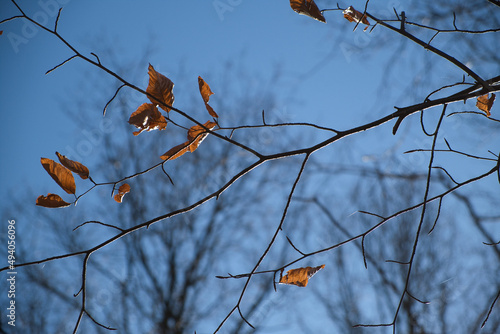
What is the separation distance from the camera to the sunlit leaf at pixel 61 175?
825mm

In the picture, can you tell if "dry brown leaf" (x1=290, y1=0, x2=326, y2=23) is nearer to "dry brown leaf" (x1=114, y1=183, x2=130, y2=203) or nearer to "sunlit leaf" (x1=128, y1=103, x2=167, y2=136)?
"sunlit leaf" (x1=128, y1=103, x2=167, y2=136)

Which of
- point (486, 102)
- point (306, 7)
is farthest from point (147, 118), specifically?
point (486, 102)

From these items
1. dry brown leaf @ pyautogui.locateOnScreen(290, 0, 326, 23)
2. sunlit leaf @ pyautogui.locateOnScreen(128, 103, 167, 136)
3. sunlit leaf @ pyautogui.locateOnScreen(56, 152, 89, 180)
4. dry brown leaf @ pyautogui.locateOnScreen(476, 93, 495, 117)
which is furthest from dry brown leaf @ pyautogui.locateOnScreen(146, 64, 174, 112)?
dry brown leaf @ pyautogui.locateOnScreen(476, 93, 495, 117)

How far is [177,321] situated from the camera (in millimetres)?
5078

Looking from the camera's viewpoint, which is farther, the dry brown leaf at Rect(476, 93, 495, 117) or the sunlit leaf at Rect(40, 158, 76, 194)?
the dry brown leaf at Rect(476, 93, 495, 117)

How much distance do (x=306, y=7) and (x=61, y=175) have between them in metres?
0.62

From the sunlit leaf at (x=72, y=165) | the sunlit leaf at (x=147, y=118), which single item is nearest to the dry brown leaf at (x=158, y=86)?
the sunlit leaf at (x=147, y=118)

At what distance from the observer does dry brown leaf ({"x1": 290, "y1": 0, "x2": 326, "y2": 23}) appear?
3.05ft

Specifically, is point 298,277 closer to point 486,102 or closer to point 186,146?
point 186,146

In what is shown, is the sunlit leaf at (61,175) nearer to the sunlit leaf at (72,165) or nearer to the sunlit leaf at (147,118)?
the sunlit leaf at (72,165)

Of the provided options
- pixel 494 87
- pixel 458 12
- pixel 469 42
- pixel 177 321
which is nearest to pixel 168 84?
pixel 494 87

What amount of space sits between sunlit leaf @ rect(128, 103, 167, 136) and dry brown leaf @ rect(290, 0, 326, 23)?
0.37 m

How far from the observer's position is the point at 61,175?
2.80 ft

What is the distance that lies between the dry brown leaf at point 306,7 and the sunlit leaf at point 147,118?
14.7 inches
